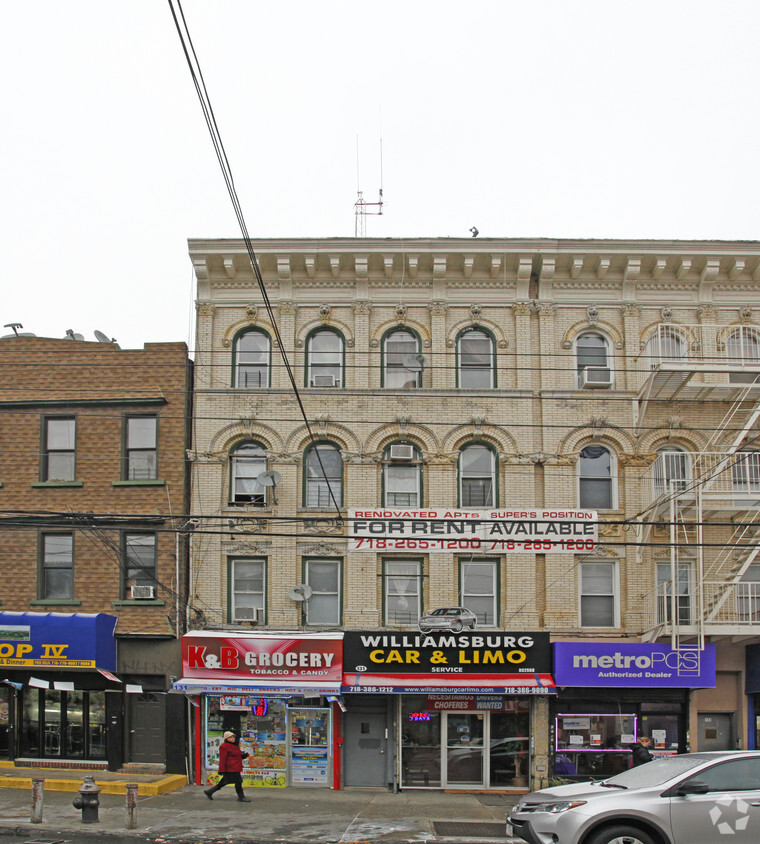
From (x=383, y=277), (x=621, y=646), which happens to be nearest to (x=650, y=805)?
(x=621, y=646)

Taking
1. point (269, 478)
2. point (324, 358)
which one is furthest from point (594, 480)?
point (269, 478)

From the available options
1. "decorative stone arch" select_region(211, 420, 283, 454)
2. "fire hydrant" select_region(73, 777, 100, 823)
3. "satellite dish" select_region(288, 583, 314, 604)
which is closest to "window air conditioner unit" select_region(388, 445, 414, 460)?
"decorative stone arch" select_region(211, 420, 283, 454)

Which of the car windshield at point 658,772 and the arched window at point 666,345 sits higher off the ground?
the arched window at point 666,345

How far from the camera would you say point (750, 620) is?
19438 millimetres

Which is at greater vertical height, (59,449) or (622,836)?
(59,449)

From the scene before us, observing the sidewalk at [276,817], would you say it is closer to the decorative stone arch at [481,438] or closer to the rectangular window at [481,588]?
the rectangular window at [481,588]

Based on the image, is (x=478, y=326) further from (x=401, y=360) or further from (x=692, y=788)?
(x=692, y=788)

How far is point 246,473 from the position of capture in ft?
70.2

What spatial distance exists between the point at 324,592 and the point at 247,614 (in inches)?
68.9

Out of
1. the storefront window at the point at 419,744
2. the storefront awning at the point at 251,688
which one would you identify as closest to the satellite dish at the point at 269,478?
the storefront awning at the point at 251,688

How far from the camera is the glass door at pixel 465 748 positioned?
20094 millimetres

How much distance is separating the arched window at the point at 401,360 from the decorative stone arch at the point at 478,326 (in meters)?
0.81

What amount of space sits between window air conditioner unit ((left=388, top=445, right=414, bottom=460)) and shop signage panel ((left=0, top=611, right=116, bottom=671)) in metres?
7.15

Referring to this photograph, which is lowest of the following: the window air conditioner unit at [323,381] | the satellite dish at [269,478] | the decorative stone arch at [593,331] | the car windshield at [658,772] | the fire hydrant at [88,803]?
the fire hydrant at [88,803]
